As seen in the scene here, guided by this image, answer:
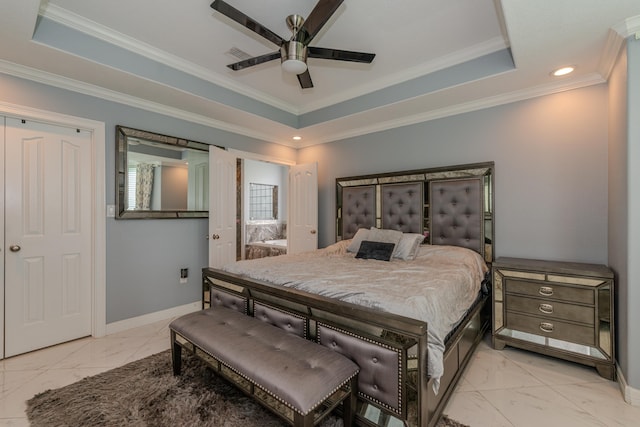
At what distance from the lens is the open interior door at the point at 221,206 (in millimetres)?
3734

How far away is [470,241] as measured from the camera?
324 cm

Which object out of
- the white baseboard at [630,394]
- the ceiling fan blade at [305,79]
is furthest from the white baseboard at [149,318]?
the white baseboard at [630,394]

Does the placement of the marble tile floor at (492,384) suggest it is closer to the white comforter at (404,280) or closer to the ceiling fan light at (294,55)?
the white comforter at (404,280)

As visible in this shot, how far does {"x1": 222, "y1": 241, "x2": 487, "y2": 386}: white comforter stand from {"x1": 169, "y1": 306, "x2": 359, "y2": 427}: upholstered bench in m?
0.38

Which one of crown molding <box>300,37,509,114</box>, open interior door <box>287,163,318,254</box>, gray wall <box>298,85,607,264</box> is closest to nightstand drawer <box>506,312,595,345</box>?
gray wall <box>298,85,607,264</box>

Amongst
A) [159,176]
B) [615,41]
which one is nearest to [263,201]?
[159,176]

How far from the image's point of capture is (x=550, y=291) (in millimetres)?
2455

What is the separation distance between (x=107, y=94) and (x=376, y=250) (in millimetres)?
3208

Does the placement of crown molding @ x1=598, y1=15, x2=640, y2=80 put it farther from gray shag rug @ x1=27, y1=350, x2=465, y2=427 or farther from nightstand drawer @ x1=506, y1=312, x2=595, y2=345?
gray shag rug @ x1=27, y1=350, x2=465, y2=427

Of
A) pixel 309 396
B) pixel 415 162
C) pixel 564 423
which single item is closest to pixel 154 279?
pixel 309 396

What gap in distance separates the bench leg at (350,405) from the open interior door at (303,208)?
9.73 ft

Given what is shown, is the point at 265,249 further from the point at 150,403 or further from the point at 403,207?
the point at 150,403

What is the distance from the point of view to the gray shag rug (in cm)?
175

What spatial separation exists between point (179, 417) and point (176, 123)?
307cm
